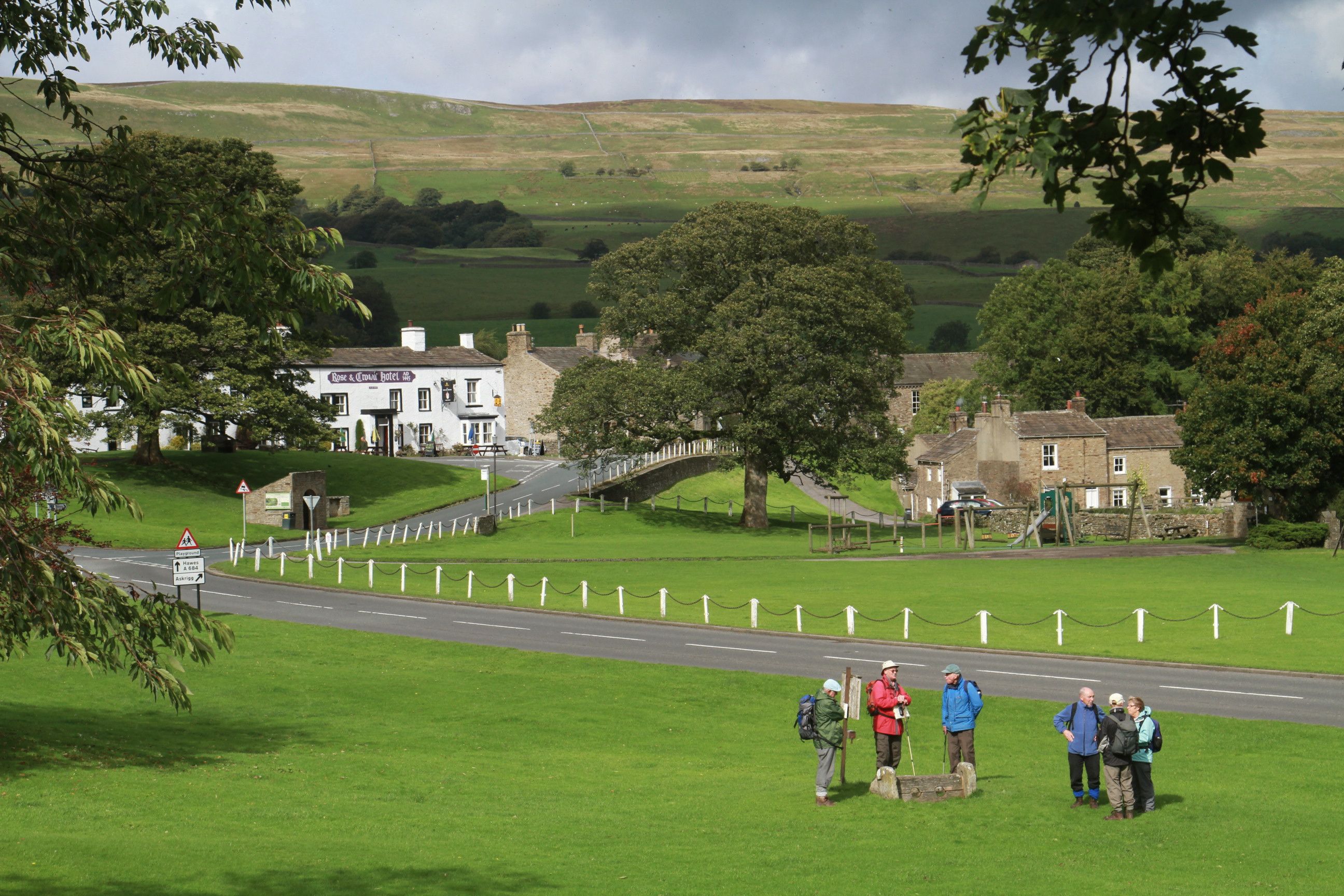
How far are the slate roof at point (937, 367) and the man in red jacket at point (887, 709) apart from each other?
97.3 m

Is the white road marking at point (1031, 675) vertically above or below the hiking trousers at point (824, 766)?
below

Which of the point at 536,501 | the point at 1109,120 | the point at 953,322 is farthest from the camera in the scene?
the point at 953,322

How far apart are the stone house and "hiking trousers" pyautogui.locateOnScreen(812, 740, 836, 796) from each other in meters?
61.8

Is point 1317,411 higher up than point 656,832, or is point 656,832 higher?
point 1317,411

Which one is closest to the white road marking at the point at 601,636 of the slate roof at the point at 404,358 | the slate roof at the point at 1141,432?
the slate roof at the point at 1141,432

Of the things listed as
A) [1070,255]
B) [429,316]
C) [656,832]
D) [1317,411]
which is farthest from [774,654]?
[429,316]

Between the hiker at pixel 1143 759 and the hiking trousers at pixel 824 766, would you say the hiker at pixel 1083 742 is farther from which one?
the hiking trousers at pixel 824 766

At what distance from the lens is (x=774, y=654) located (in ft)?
108

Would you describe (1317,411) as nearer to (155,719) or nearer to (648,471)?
(648,471)

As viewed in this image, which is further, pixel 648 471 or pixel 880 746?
pixel 648 471

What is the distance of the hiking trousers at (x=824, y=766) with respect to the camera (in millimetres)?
18453

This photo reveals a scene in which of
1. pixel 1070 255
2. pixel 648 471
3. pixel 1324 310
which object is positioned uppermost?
pixel 1070 255

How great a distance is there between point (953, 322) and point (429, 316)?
66.9m

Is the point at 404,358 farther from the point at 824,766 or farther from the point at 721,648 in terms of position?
the point at 824,766
